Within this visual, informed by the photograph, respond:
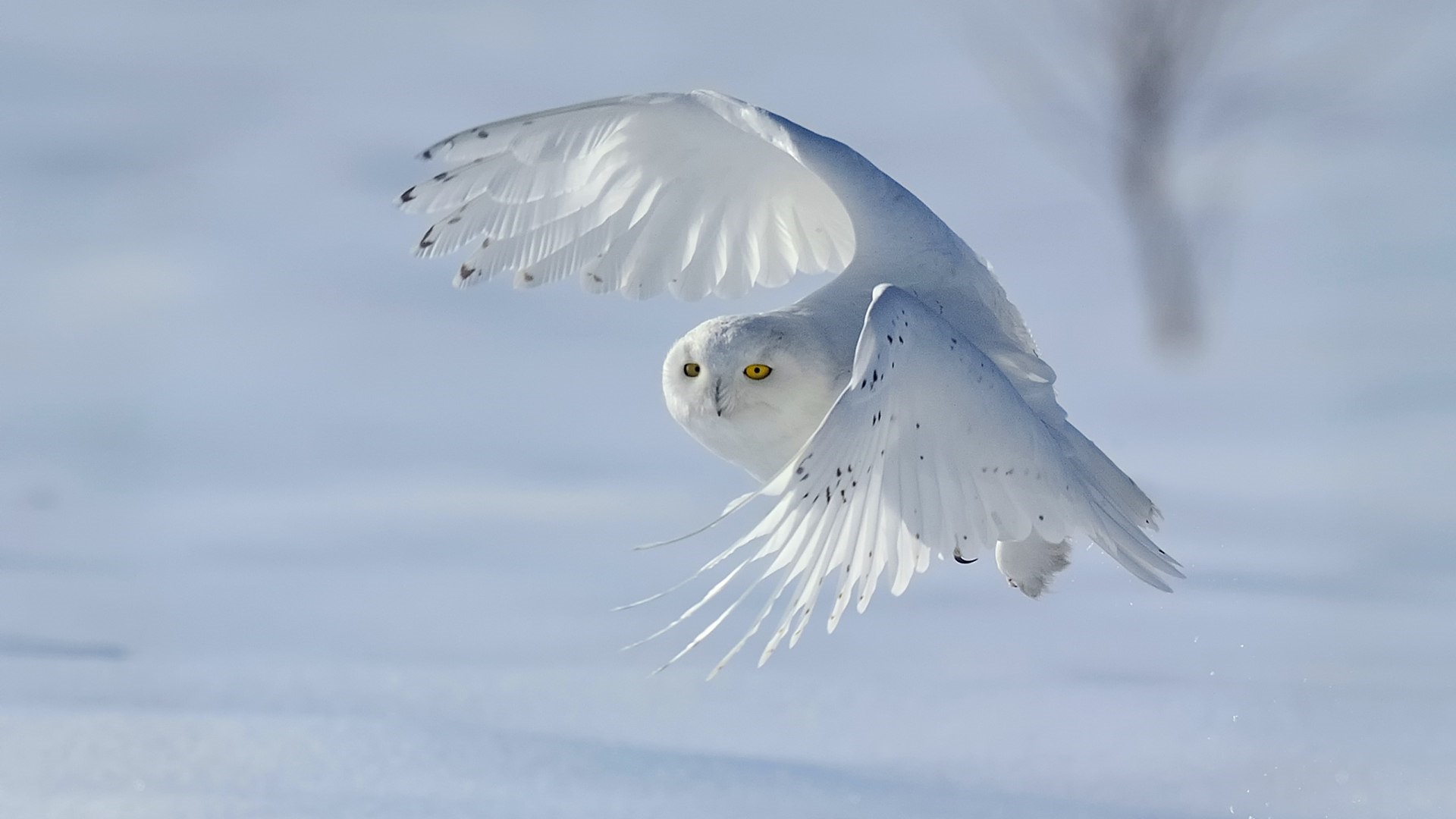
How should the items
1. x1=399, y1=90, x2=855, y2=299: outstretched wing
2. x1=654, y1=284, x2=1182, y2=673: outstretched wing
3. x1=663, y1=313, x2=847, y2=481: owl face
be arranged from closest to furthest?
1. x1=654, y1=284, x2=1182, y2=673: outstretched wing
2. x1=663, y1=313, x2=847, y2=481: owl face
3. x1=399, y1=90, x2=855, y2=299: outstretched wing

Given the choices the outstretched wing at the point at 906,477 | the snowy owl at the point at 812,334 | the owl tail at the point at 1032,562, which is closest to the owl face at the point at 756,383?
the snowy owl at the point at 812,334

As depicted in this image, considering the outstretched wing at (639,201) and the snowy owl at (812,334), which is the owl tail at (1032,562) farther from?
the outstretched wing at (639,201)

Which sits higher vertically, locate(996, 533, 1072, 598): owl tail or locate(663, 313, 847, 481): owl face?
locate(663, 313, 847, 481): owl face

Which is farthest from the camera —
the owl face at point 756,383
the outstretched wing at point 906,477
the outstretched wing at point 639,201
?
the outstretched wing at point 639,201

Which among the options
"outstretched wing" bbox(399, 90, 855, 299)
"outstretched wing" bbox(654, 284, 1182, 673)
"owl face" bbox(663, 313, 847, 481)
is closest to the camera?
"outstretched wing" bbox(654, 284, 1182, 673)

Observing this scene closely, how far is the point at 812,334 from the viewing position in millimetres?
4543

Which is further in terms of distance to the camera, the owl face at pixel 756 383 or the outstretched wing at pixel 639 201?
the outstretched wing at pixel 639 201

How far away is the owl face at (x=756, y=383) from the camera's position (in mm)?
4453

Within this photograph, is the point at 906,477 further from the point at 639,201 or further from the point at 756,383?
the point at 639,201

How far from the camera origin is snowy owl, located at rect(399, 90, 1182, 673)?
3.66m

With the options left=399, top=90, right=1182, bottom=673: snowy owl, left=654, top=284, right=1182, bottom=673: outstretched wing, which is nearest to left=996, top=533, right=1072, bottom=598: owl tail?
left=399, top=90, right=1182, bottom=673: snowy owl

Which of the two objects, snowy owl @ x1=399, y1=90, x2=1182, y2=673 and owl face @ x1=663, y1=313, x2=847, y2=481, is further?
owl face @ x1=663, y1=313, x2=847, y2=481

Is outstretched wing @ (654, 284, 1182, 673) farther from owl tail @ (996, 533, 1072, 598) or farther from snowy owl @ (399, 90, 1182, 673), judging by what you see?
owl tail @ (996, 533, 1072, 598)

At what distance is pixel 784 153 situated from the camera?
220 inches
